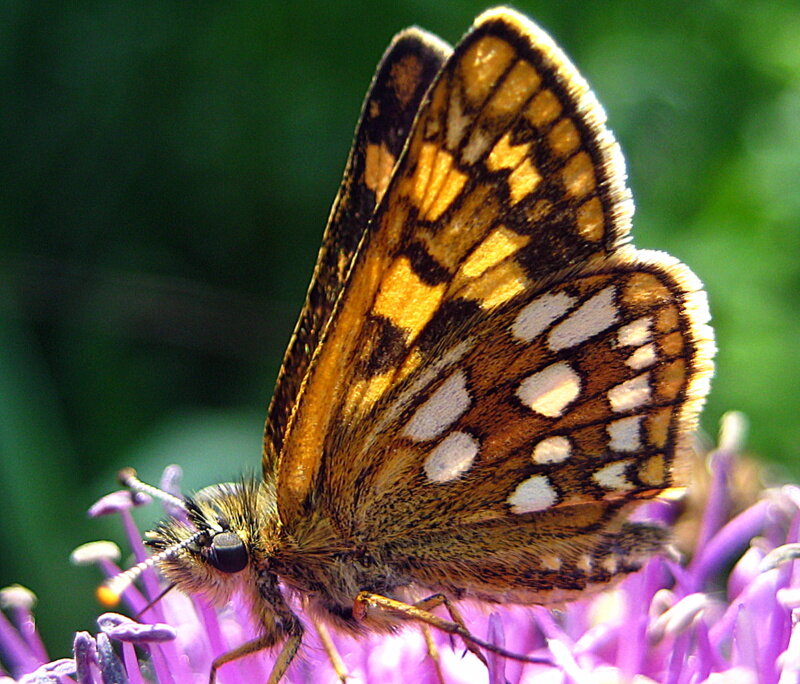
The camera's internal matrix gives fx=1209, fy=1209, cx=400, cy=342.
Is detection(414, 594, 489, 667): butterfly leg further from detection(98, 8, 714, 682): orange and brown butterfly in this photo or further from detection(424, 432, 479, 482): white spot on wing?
detection(424, 432, 479, 482): white spot on wing

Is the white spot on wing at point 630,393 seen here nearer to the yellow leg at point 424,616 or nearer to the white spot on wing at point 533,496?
the white spot on wing at point 533,496

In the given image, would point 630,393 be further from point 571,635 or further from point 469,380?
point 571,635

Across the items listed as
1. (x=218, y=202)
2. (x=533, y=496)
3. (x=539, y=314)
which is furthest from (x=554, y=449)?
(x=218, y=202)

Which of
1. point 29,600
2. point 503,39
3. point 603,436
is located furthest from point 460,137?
point 29,600

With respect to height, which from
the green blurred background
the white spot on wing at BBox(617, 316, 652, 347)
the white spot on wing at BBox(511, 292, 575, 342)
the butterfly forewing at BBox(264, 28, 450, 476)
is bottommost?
the white spot on wing at BBox(617, 316, 652, 347)

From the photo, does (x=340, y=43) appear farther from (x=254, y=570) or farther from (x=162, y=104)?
(x=254, y=570)

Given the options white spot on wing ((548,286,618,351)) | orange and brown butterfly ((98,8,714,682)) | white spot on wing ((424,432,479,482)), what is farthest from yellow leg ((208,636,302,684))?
white spot on wing ((548,286,618,351))
